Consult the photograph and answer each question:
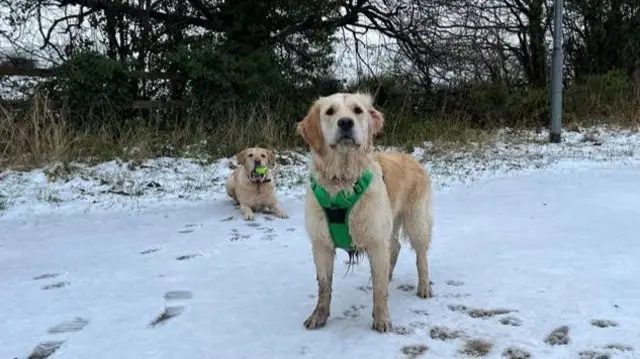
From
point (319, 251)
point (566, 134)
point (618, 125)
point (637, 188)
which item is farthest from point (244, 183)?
point (618, 125)

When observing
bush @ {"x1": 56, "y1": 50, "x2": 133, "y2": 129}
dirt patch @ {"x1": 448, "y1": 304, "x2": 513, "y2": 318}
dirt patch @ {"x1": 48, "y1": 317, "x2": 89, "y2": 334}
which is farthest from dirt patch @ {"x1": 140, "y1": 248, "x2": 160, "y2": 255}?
bush @ {"x1": 56, "y1": 50, "x2": 133, "y2": 129}

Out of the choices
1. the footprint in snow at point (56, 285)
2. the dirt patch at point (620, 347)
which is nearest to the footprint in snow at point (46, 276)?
the footprint in snow at point (56, 285)

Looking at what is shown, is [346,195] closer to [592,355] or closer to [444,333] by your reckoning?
[444,333]

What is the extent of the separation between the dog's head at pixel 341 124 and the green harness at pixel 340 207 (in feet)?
0.68

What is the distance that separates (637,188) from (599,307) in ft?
12.7

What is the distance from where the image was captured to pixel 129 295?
3.49 metres

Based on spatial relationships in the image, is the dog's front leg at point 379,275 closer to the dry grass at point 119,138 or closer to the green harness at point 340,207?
the green harness at point 340,207

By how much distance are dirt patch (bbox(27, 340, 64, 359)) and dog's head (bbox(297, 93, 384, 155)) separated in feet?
5.14

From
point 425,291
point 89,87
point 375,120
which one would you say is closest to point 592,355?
point 425,291

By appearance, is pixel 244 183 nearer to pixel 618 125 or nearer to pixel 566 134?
pixel 566 134

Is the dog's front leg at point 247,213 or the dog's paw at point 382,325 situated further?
the dog's front leg at point 247,213

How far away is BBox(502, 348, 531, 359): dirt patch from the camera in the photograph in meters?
2.57

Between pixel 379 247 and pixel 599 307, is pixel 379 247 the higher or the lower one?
the higher one

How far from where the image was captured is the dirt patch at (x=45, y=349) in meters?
2.70
